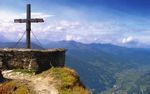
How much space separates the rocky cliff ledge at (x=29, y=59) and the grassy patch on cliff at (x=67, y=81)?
1.43 meters

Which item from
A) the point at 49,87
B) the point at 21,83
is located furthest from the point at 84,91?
the point at 21,83

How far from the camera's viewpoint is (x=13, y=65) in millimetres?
33906

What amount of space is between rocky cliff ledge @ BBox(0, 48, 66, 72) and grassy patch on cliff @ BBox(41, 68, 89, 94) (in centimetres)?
143

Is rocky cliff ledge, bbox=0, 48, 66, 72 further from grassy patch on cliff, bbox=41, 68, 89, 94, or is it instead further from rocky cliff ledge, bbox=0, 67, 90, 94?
grassy patch on cliff, bbox=41, 68, 89, 94

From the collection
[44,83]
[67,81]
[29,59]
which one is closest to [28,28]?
[29,59]

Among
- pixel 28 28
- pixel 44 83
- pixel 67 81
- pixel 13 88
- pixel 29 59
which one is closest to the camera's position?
pixel 13 88

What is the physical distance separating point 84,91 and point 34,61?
8.18 metres

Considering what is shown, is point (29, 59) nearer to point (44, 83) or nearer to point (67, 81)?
point (44, 83)

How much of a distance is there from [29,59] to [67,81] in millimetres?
6346

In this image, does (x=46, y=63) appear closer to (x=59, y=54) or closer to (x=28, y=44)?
(x=59, y=54)

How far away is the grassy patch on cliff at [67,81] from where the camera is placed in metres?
26.2

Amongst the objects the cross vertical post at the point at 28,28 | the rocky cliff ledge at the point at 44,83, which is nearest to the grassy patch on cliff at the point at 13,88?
the rocky cliff ledge at the point at 44,83

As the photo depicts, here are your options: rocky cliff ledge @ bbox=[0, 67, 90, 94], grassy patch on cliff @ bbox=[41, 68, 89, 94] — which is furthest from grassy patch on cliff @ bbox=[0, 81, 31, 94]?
grassy patch on cliff @ bbox=[41, 68, 89, 94]

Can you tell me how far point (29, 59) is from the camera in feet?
107
